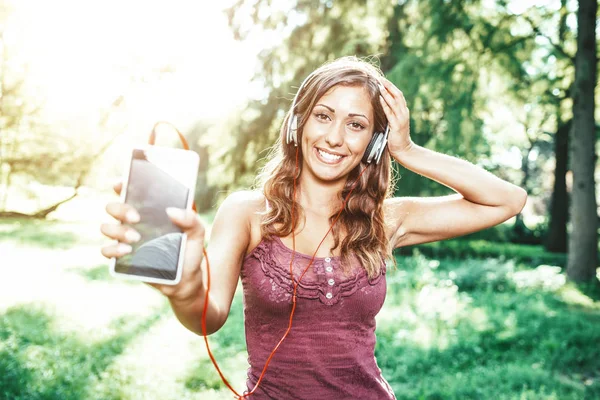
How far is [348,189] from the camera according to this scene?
251 centimetres

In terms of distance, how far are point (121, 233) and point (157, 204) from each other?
0.36 ft

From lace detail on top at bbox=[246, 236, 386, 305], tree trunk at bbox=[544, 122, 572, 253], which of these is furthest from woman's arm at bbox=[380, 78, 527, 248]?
tree trunk at bbox=[544, 122, 572, 253]

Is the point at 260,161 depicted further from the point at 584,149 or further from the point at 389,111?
the point at 389,111

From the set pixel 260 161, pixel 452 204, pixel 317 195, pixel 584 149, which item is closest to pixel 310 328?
pixel 317 195

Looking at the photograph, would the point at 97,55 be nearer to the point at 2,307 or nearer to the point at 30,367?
the point at 2,307

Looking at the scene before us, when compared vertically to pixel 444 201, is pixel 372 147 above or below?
above

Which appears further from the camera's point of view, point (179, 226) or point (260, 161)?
point (260, 161)

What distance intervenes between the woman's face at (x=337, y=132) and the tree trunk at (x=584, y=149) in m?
9.45

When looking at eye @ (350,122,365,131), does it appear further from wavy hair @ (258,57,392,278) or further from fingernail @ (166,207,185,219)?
fingernail @ (166,207,185,219)

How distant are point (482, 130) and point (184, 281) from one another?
8.81 metres

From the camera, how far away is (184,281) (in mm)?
1266

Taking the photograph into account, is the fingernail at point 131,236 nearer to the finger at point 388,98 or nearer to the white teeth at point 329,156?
the white teeth at point 329,156

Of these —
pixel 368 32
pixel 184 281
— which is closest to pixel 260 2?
pixel 368 32

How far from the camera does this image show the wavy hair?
212cm
